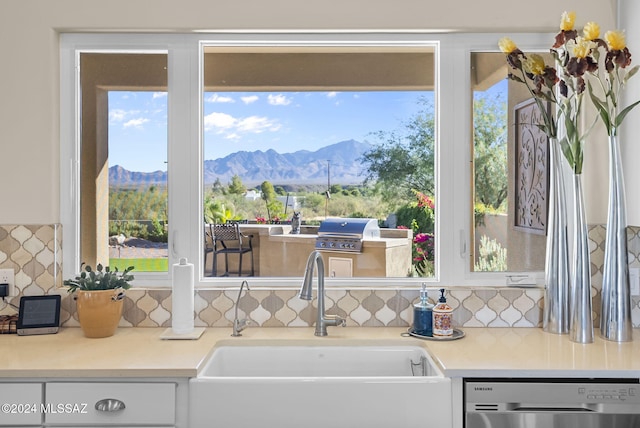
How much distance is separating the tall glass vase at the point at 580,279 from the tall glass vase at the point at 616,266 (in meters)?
0.08

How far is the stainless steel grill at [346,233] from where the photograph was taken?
2.67 m

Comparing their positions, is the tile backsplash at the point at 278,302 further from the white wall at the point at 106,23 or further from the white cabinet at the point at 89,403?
the white cabinet at the point at 89,403

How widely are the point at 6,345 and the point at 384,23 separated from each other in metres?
2.02

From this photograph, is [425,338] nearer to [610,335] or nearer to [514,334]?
[514,334]

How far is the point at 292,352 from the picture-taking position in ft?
7.57

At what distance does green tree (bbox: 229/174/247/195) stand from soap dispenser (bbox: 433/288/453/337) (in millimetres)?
1032

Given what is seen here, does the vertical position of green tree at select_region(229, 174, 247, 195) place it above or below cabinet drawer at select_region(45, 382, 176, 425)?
above

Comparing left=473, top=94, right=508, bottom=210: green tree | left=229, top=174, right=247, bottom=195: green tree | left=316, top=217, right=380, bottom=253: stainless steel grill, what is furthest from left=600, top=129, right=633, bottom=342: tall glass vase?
left=229, top=174, right=247, bottom=195: green tree

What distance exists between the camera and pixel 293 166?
269 centimetres

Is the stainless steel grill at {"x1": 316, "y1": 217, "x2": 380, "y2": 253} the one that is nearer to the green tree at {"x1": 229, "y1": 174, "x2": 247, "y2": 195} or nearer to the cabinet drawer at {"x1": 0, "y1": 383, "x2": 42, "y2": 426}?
the green tree at {"x1": 229, "y1": 174, "x2": 247, "y2": 195}

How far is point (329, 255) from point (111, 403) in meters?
1.16

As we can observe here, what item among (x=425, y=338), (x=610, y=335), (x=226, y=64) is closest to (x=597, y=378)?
(x=610, y=335)

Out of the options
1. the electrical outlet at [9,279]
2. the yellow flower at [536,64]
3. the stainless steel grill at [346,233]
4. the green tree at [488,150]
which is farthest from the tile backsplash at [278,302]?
the yellow flower at [536,64]

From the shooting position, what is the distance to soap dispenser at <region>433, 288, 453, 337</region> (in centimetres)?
229
